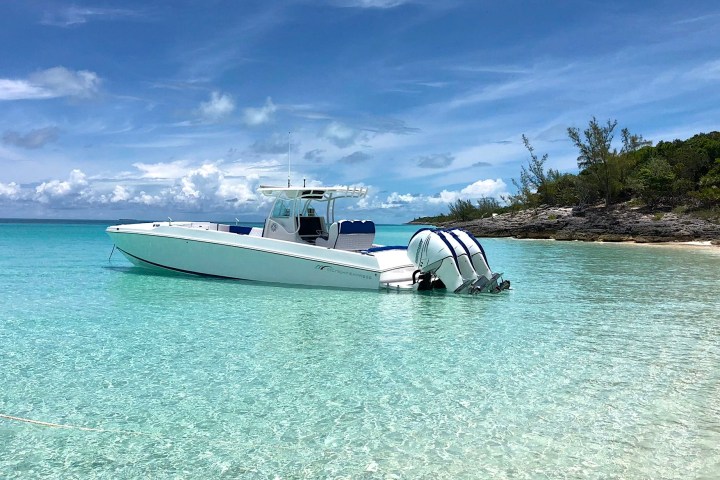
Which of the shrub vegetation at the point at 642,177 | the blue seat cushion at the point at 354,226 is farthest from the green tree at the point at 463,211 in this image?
the blue seat cushion at the point at 354,226

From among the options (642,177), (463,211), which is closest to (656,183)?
(642,177)

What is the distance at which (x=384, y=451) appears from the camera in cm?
429

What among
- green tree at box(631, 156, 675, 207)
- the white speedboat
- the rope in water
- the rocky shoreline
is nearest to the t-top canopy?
the white speedboat

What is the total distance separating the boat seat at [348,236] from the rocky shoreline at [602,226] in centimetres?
2720

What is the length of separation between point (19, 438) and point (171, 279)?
34.8 ft

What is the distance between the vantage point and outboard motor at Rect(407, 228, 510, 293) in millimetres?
12148

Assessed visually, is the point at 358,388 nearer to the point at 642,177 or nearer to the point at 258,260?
the point at 258,260

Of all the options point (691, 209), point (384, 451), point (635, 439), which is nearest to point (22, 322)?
point (384, 451)

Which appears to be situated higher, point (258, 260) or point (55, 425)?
point (258, 260)

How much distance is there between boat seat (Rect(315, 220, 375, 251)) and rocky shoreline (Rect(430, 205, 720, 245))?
27196 mm

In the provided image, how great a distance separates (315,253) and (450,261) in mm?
3121

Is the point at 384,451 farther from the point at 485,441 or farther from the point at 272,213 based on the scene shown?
the point at 272,213

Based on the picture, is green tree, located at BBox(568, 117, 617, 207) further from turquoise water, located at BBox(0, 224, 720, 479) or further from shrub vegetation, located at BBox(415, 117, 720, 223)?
turquoise water, located at BBox(0, 224, 720, 479)

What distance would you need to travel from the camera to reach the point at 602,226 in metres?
42.0
